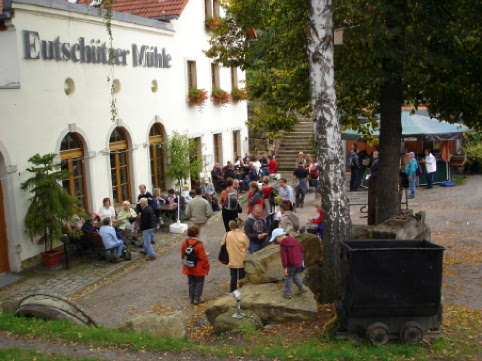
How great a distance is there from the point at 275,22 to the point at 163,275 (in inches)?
256

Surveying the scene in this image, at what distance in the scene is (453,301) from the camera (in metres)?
9.10

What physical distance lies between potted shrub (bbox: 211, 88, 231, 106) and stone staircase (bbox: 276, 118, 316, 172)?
5.13 metres

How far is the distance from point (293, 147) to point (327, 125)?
2077cm

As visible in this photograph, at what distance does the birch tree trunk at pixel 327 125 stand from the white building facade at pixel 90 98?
5.17m

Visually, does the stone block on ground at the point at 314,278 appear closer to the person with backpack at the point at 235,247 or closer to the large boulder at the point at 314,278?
the large boulder at the point at 314,278

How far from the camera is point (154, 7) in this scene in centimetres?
1998

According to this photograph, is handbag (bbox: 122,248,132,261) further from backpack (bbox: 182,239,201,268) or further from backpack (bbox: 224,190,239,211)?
backpack (bbox: 182,239,201,268)

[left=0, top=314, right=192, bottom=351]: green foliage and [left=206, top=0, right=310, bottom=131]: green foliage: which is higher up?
[left=206, top=0, right=310, bottom=131]: green foliage

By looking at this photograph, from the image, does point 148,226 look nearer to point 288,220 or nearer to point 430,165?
point 288,220

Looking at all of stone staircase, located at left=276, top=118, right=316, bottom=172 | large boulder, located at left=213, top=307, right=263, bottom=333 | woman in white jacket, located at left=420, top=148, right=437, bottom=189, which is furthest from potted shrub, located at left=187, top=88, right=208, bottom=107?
large boulder, located at left=213, top=307, right=263, bottom=333

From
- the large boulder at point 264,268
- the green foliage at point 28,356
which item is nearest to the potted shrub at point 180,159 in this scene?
the large boulder at point 264,268

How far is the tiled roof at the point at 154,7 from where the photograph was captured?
64.6 feet

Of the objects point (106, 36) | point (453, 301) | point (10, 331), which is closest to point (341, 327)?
point (453, 301)

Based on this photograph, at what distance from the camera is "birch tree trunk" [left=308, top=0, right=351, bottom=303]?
8367 millimetres
